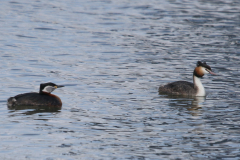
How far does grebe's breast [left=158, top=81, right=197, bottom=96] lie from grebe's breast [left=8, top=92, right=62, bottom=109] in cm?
434

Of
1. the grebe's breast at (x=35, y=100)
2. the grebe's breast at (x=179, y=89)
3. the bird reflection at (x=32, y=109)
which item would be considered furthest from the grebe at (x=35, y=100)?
the grebe's breast at (x=179, y=89)

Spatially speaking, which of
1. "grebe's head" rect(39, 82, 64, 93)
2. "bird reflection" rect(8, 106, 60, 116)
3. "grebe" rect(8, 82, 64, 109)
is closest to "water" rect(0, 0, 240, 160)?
"bird reflection" rect(8, 106, 60, 116)

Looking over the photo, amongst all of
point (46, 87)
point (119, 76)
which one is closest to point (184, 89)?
point (119, 76)

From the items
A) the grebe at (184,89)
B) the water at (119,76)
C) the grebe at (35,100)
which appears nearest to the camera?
the water at (119,76)

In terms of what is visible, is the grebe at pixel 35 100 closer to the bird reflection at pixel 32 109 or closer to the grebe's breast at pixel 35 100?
the grebe's breast at pixel 35 100

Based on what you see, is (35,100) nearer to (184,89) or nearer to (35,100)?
(35,100)

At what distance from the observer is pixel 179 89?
62.1 feet

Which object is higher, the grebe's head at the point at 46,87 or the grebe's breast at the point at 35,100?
the grebe's head at the point at 46,87

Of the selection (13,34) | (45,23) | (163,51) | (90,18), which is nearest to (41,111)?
(163,51)

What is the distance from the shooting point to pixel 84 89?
18906 millimetres

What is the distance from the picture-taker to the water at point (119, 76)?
12531 mm

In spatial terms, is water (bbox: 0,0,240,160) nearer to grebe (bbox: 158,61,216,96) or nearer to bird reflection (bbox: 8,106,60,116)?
bird reflection (bbox: 8,106,60,116)

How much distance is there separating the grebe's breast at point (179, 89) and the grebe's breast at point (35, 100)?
4337mm

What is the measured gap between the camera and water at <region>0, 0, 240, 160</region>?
12531mm
